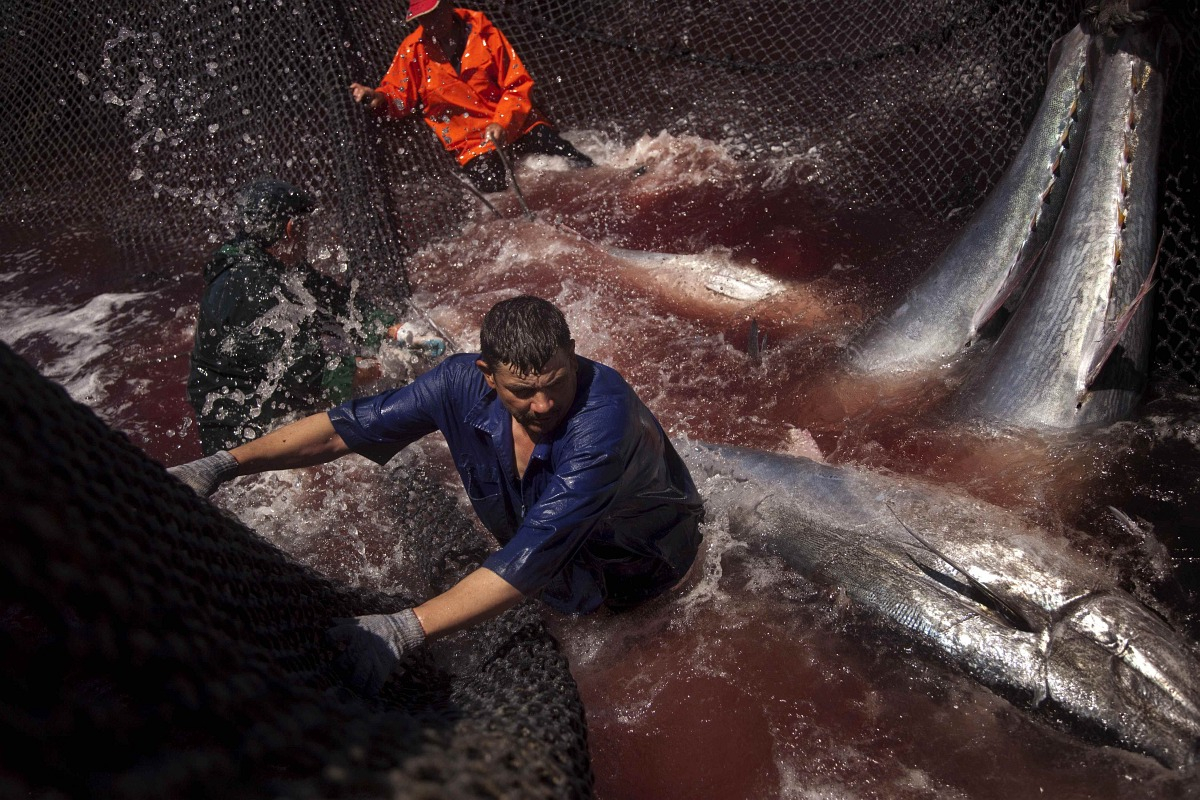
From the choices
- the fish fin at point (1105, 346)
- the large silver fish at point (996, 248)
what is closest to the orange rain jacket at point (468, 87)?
the large silver fish at point (996, 248)

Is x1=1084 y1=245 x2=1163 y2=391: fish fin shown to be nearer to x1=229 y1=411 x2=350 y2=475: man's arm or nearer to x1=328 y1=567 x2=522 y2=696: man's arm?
x1=328 y1=567 x2=522 y2=696: man's arm

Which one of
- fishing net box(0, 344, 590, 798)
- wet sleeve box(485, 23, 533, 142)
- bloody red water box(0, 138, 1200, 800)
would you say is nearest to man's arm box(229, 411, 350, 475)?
bloody red water box(0, 138, 1200, 800)

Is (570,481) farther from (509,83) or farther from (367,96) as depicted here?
Answer: (509,83)

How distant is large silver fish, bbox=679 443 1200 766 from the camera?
2.59 m

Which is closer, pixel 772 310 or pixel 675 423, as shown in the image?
pixel 675 423

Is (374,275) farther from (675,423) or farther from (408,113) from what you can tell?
(675,423)

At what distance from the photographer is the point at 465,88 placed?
241 inches

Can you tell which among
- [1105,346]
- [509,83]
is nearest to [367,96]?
[509,83]

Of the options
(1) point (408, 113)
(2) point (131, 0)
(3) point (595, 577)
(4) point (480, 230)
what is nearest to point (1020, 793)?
(3) point (595, 577)

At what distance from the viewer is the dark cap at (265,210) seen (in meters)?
3.71

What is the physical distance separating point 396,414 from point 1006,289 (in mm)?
3196

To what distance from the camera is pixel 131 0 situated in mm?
5895

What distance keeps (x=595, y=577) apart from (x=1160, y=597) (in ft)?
7.24

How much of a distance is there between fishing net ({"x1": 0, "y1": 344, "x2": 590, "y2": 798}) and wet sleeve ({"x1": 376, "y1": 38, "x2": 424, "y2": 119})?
16.2 ft
